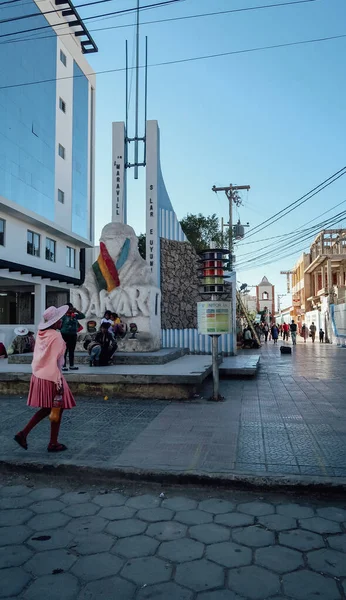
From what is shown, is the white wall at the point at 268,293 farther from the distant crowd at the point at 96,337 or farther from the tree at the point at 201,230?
the distant crowd at the point at 96,337

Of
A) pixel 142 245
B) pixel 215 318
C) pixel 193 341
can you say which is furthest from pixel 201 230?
pixel 215 318

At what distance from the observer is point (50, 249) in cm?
2758

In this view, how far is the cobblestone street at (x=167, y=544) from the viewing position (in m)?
2.37

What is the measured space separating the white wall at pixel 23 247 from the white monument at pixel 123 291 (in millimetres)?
11827

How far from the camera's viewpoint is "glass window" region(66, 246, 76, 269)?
98.1 ft

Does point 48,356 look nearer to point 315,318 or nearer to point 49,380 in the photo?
point 49,380

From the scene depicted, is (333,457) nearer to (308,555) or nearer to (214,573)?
(308,555)

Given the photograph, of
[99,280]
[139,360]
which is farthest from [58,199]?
[139,360]

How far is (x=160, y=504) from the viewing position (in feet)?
11.6

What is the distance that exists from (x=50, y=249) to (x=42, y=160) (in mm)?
5651

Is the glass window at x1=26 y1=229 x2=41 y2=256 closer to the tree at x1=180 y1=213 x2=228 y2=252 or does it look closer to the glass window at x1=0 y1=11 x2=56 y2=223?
the glass window at x1=0 y1=11 x2=56 y2=223

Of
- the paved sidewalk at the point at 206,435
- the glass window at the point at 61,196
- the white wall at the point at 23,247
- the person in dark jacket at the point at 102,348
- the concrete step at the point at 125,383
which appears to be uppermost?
the glass window at the point at 61,196

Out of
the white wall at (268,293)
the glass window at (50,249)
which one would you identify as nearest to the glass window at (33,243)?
the glass window at (50,249)

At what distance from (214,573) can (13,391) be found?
653cm
